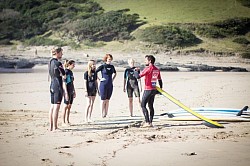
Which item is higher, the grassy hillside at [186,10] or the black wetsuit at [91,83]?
the grassy hillside at [186,10]

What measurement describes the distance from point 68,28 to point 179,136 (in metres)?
32.1

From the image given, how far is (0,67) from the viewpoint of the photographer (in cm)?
2848

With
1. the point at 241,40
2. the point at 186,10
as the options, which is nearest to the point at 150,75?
the point at 241,40

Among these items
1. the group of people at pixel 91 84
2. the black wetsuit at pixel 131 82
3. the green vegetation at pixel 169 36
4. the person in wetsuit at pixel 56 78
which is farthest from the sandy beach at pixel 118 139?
the green vegetation at pixel 169 36

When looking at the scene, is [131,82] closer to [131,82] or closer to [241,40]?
[131,82]

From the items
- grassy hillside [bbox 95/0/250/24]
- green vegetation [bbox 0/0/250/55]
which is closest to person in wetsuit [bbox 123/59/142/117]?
green vegetation [bbox 0/0/250/55]

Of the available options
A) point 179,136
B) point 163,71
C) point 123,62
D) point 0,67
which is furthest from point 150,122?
point 0,67

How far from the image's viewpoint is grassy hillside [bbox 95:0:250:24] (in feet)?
124

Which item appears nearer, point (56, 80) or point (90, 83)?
point (56, 80)

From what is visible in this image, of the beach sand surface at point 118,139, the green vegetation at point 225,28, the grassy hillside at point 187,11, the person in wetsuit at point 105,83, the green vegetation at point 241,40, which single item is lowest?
the beach sand surface at point 118,139

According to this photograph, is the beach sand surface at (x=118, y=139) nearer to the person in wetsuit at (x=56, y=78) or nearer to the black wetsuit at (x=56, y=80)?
the person in wetsuit at (x=56, y=78)

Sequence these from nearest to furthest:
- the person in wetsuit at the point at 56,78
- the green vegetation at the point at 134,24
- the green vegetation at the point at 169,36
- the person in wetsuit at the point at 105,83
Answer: the person in wetsuit at the point at 56,78
the person in wetsuit at the point at 105,83
the green vegetation at the point at 169,36
the green vegetation at the point at 134,24

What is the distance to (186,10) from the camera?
3972cm

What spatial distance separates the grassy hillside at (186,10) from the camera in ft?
124
